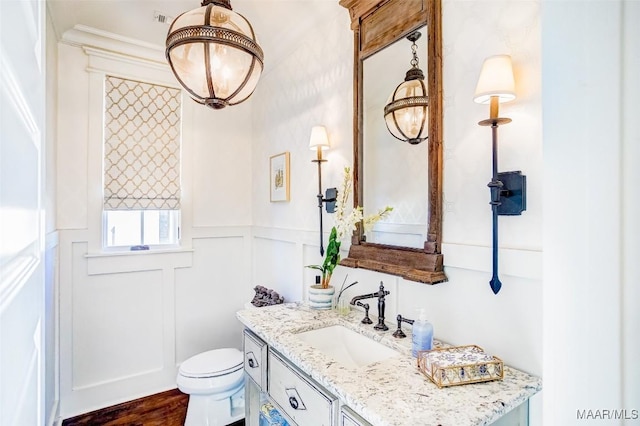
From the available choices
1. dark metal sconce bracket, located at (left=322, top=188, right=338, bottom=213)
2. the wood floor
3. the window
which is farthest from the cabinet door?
the window

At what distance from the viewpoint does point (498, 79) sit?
3.73 ft

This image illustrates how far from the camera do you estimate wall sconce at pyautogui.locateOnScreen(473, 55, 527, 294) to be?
1.14 m

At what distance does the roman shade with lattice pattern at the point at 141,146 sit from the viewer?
8.70 ft

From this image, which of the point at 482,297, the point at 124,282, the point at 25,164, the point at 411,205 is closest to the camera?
the point at 25,164

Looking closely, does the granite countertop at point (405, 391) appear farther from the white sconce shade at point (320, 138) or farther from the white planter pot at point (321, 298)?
the white sconce shade at point (320, 138)

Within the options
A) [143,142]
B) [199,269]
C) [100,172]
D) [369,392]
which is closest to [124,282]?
[199,269]

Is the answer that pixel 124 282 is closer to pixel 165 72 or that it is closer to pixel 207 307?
pixel 207 307

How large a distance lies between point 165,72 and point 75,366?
238 centimetres

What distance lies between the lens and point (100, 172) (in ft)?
8.57

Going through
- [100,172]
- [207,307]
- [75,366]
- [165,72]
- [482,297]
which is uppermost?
[165,72]

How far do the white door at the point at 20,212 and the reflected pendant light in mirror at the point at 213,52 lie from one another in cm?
72

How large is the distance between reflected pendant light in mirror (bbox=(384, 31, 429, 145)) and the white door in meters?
1.32

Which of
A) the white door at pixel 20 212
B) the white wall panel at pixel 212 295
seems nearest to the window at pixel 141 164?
the white wall panel at pixel 212 295

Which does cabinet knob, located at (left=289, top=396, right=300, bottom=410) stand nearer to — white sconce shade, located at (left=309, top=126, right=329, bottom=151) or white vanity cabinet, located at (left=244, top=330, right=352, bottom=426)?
white vanity cabinet, located at (left=244, top=330, right=352, bottom=426)
